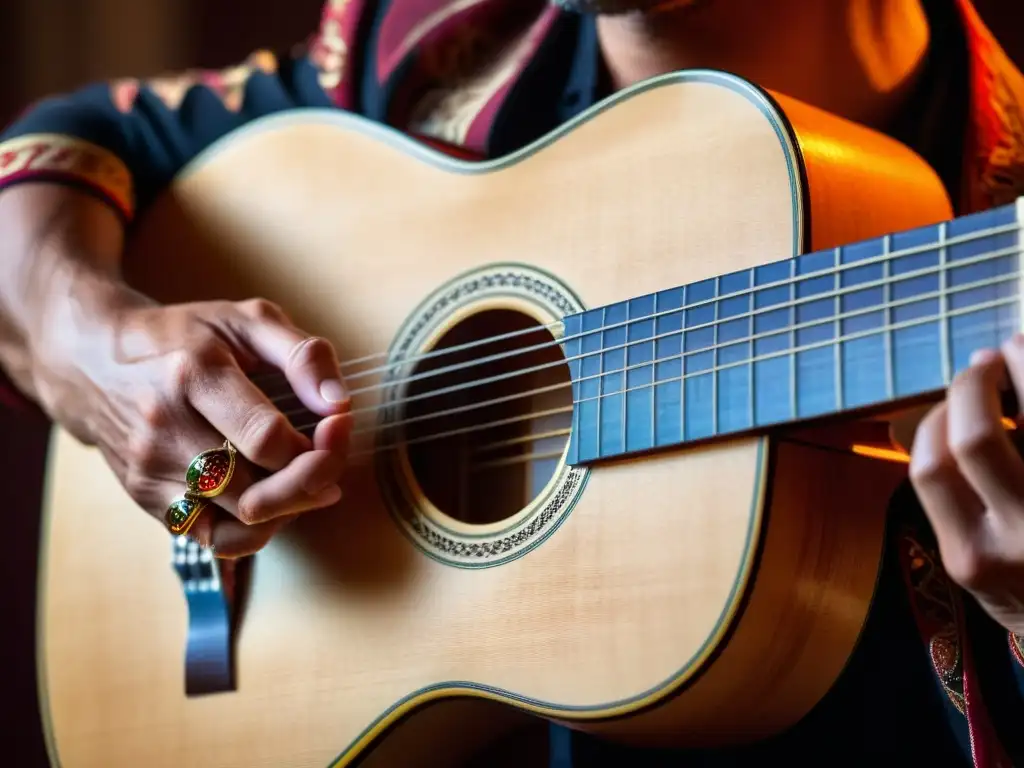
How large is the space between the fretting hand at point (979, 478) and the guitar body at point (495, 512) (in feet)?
0.29

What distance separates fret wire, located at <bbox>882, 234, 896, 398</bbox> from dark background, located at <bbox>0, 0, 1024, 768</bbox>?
1.24 m

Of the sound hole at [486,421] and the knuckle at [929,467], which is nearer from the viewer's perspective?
the knuckle at [929,467]

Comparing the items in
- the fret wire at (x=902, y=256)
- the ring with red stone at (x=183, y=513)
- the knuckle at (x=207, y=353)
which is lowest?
the ring with red stone at (x=183, y=513)

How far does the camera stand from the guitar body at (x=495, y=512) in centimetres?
59

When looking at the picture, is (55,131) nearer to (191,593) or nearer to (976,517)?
(191,593)

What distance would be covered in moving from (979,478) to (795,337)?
0.12m

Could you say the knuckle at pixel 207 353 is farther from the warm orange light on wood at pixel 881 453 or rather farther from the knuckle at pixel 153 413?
the warm orange light on wood at pixel 881 453

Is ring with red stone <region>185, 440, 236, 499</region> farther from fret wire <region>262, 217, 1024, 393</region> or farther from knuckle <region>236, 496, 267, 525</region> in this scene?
fret wire <region>262, 217, 1024, 393</region>

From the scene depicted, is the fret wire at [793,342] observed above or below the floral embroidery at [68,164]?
below

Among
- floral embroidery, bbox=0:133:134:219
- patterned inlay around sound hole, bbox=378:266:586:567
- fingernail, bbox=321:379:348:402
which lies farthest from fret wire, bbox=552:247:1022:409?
floral embroidery, bbox=0:133:134:219

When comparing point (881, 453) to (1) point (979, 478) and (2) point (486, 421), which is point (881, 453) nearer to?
(1) point (979, 478)

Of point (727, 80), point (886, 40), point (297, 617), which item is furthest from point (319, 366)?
point (886, 40)

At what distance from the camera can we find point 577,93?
3.04ft

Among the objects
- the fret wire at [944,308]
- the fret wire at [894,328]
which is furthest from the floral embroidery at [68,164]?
the fret wire at [944,308]
